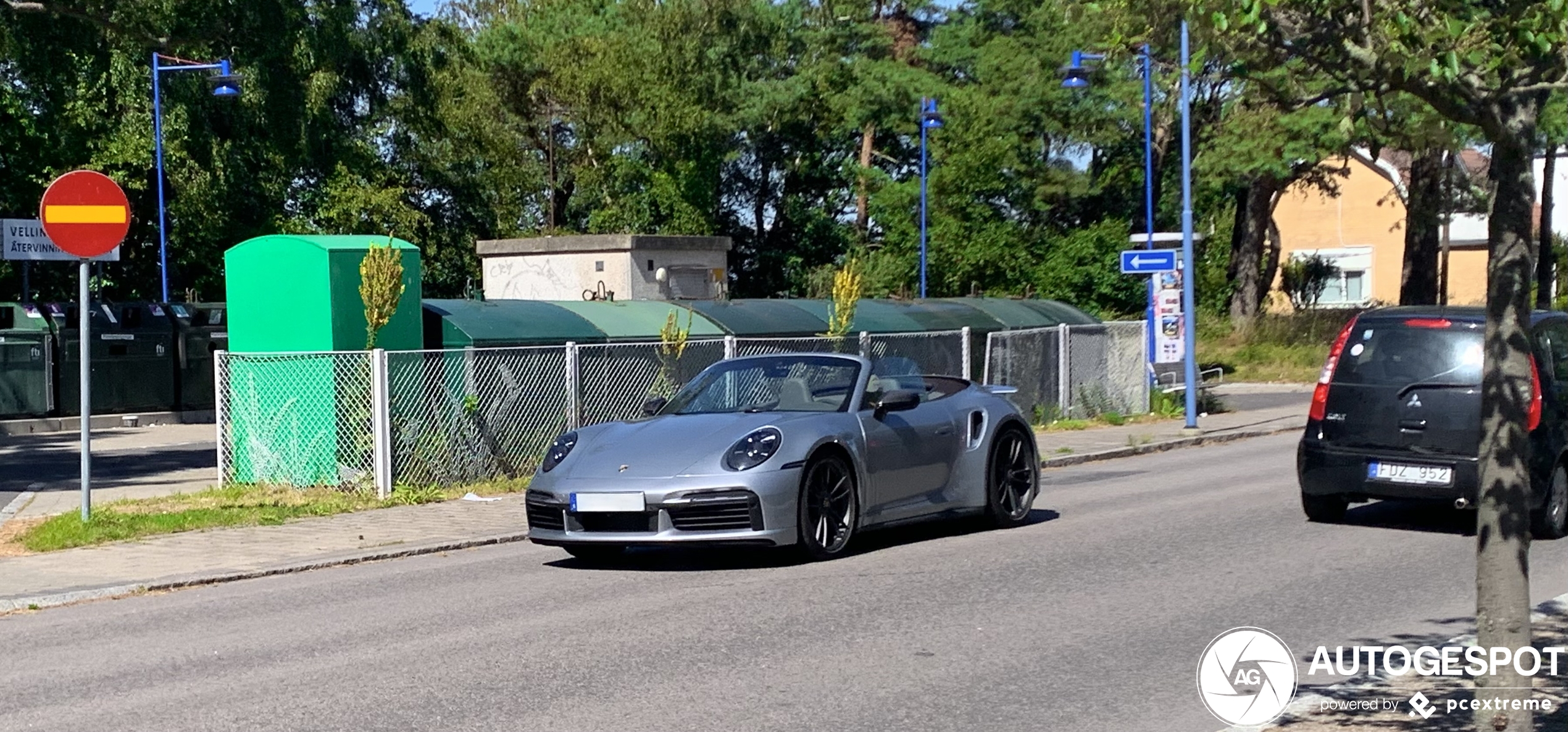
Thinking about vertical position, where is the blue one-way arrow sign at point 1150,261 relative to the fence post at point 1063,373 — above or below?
above

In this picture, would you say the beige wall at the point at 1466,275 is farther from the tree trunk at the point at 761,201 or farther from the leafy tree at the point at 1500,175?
the leafy tree at the point at 1500,175

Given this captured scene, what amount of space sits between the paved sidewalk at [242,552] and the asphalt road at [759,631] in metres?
0.27

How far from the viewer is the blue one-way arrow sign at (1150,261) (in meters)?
25.0

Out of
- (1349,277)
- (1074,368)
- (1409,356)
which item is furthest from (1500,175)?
(1349,277)

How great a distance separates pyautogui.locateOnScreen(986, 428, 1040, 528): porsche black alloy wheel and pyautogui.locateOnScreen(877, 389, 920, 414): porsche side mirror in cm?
121

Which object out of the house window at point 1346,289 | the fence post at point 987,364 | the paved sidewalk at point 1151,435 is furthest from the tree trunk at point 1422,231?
the fence post at point 987,364

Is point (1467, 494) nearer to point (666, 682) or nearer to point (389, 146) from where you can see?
point (666, 682)

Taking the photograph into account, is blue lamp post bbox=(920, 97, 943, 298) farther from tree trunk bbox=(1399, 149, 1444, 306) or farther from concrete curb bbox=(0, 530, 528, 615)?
concrete curb bbox=(0, 530, 528, 615)

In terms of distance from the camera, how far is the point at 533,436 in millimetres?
16594

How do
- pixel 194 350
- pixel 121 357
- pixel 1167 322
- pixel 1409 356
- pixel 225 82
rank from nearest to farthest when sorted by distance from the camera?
→ pixel 1409 356
pixel 121 357
pixel 194 350
pixel 225 82
pixel 1167 322

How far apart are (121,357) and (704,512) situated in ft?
59.1

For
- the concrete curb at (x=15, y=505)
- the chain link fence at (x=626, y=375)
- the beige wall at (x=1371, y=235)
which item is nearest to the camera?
the concrete curb at (x=15, y=505)

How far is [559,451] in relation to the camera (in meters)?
11.0

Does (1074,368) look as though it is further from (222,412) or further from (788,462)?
(788,462)
